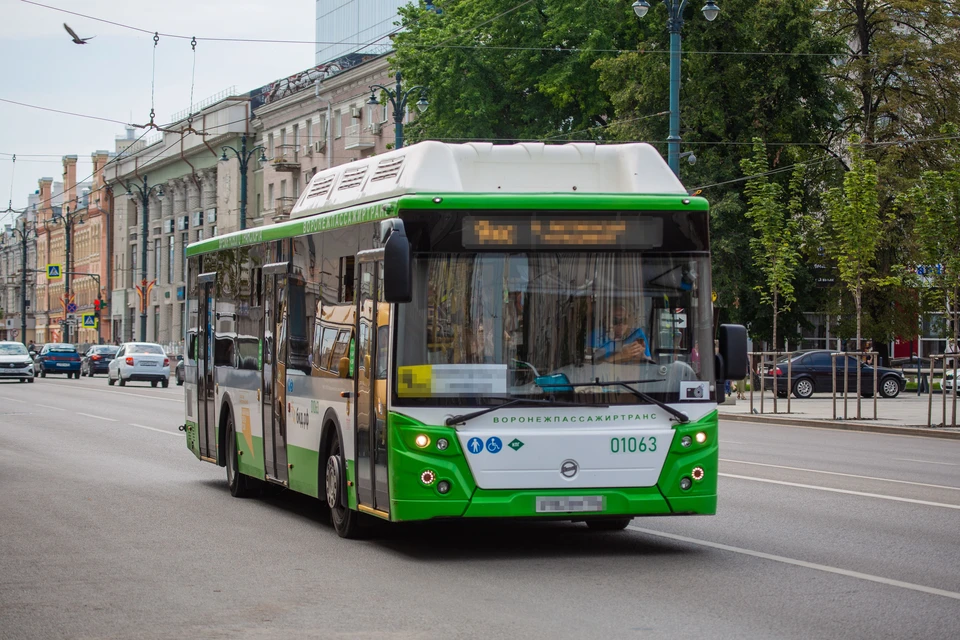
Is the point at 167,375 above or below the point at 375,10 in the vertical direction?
below

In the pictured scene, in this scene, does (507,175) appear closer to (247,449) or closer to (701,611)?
(701,611)

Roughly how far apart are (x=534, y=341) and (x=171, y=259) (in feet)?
306

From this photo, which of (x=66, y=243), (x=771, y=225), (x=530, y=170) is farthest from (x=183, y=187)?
(x=530, y=170)

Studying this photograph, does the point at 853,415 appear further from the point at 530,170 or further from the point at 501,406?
the point at 501,406

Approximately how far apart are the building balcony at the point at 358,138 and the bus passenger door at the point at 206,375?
177 ft

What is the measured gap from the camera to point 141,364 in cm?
5672

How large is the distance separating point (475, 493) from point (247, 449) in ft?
16.6

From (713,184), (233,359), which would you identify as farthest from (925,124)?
(233,359)

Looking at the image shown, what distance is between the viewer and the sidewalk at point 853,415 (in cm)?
2981

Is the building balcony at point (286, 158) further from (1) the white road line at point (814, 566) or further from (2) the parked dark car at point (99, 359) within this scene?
(1) the white road line at point (814, 566)

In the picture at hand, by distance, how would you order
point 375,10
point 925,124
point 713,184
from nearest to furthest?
point 713,184, point 925,124, point 375,10

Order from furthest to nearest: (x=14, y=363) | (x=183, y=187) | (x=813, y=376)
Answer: (x=183, y=187) < (x=14, y=363) < (x=813, y=376)

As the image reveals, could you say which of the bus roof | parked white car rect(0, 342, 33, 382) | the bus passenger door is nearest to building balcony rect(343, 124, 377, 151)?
parked white car rect(0, 342, 33, 382)

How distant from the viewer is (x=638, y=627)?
7.96 m
